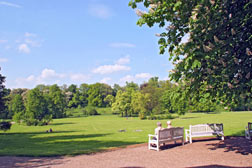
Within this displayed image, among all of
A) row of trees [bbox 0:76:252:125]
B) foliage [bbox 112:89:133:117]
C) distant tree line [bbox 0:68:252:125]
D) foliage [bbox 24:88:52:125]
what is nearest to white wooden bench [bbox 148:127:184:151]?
row of trees [bbox 0:76:252:125]

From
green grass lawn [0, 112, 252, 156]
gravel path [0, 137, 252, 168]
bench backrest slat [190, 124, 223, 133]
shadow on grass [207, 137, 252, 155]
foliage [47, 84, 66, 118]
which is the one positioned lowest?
green grass lawn [0, 112, 252, 156]

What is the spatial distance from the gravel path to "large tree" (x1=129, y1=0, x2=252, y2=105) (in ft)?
8.33

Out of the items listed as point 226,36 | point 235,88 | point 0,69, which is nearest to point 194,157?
point 235,88

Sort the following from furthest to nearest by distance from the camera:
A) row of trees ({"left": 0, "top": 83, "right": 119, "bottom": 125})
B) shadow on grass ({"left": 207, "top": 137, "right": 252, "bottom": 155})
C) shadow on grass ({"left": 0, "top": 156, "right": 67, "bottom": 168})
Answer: row of trees ({"left": 0, "top": 83, "right": 119, "bottom": 125}) → shadow on grass ({"left": 207, "top": 137, "right": 252, "bottom": 155}) → shadow on grass ({"left": 0, "top": 156, "right": 67, "bottom": 168})

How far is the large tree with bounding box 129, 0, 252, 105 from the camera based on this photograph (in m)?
7.77

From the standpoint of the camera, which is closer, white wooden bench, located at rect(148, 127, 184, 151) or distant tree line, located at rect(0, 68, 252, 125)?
white wooden bench, located at rect(148, 127, 184, 151)

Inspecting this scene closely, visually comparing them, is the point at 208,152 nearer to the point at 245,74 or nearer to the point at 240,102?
the point at 240,102

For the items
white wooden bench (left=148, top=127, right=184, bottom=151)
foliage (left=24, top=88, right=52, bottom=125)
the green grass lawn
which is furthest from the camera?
foliage (left=24, top=88, right=52, bottom=125)

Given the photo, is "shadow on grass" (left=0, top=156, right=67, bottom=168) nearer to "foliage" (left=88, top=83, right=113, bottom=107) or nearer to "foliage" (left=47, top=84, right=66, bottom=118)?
"foliage" (left=47, top=84, right=66, bottom=118)

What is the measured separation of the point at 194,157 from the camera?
1019cm

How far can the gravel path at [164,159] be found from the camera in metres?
9.15

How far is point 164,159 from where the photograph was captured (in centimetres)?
1009

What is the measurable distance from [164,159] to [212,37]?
5.07 meters

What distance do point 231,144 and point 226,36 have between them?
6.64m
